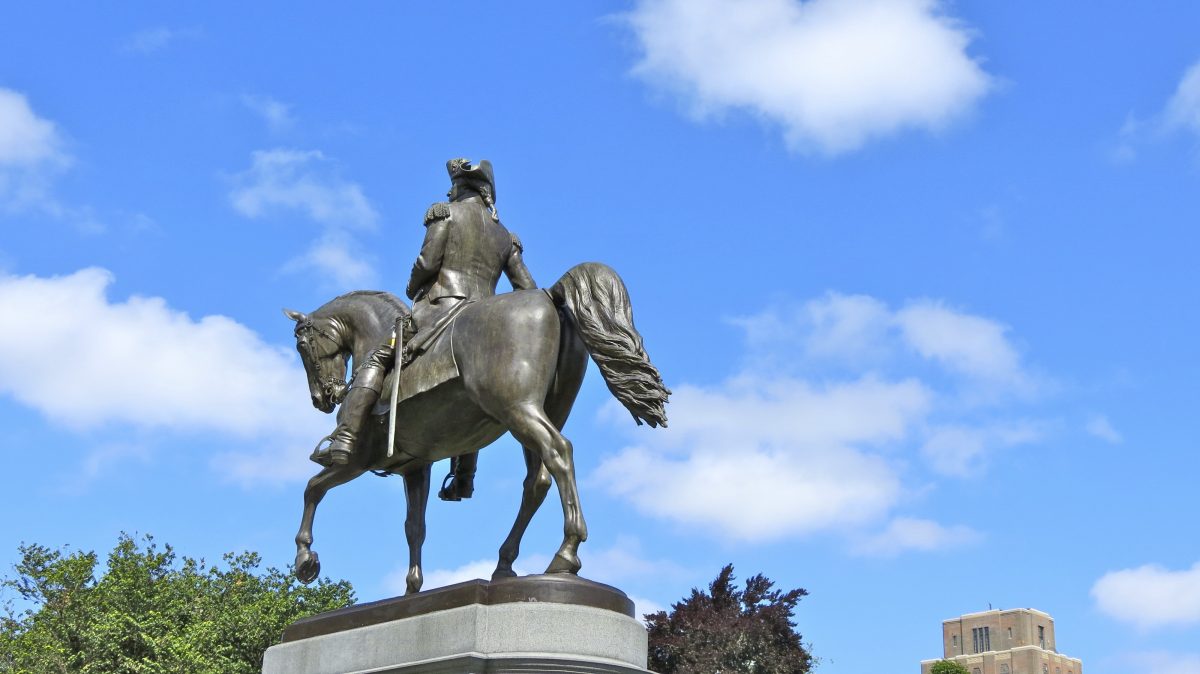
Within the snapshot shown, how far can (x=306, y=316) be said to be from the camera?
11672mm

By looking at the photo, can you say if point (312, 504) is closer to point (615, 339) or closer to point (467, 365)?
point (467, 365)

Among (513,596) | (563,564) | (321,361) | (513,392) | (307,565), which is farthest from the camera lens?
(321,361)

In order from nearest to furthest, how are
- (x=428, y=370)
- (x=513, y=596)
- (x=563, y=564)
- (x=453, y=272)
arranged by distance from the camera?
(x=513, y=596) < (x=563, y=564) < (x=428, y=370) < (x=453, y=272)

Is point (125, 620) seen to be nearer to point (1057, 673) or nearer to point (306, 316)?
point (306, 316)

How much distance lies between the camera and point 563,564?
9.14 metres

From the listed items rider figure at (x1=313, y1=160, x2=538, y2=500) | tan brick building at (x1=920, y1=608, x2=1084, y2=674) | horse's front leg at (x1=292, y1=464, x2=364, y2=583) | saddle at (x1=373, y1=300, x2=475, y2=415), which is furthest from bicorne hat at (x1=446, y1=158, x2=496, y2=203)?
tan brick building at (x1=920, y1=608, x2=1084, y2=674)

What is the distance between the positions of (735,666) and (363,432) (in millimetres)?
24942

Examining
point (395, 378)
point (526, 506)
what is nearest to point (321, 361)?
point (395, 378)

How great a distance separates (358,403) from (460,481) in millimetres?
1225

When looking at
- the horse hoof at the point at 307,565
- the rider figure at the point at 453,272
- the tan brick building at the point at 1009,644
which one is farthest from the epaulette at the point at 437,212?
the tan brick building at the point at 1009,644

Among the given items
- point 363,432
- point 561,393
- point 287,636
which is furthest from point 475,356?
point 287,636

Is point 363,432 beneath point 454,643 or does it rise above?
above

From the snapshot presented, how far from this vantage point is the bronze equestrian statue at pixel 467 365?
9.57 m

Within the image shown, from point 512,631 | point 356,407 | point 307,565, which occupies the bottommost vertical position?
point 512,631
